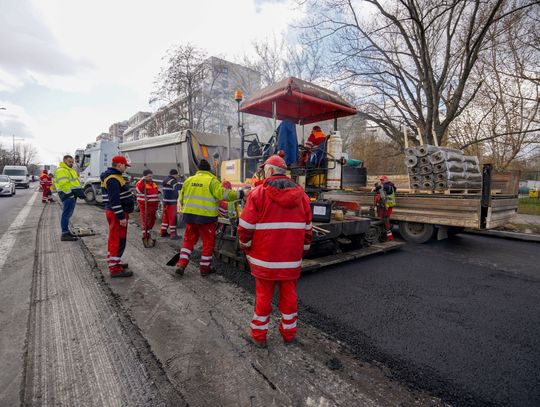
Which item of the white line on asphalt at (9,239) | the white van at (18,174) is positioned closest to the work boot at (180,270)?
the white line on asphalt at (9,239)

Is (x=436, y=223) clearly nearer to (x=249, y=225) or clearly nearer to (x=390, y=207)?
(x=390, y=207)

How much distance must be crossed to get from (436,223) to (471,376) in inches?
190

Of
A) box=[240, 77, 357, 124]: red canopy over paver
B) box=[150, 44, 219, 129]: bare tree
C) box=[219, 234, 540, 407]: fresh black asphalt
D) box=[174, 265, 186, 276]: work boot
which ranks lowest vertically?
box=[219, 234, 540, 407]: fresh black asphalt

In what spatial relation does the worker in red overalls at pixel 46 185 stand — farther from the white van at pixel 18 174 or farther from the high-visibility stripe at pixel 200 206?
the white van at pixel 18 174

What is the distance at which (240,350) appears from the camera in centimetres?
244

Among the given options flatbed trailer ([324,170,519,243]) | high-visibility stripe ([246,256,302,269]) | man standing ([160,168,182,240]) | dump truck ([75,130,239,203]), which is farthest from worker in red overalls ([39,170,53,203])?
high-visibility stripe ([246,256,302,269])

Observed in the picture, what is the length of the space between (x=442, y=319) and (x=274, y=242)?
215cm

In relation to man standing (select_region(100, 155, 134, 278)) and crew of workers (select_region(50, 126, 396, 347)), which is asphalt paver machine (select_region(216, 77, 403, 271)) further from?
man standing (select_region(100, 155, 134, 278))

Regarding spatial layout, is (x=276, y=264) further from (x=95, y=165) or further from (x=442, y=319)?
(x=95, y=165)

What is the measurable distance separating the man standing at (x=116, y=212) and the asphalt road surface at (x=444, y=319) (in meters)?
2.59

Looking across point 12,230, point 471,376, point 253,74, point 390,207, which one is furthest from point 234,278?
point 253,74

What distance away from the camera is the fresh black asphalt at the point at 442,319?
2182 mm

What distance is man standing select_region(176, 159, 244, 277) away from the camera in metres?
4.17

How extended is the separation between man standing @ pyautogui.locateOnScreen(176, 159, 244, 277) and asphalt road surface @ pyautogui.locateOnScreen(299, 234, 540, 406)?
1486 mm
